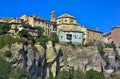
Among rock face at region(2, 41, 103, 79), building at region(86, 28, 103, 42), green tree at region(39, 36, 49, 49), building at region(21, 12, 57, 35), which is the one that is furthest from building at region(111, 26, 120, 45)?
green tree at region(39, 36, 49, 49)

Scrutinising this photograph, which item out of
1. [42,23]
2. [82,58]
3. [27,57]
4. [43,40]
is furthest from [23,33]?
[42,23]

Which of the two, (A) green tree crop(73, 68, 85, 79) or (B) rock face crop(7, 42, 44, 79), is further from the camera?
(A) green tree crop(73, 68, 85, 79)

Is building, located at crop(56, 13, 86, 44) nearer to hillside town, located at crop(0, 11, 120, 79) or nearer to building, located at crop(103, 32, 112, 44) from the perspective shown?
hillside town, located at crop(0, 11, 120, 79)

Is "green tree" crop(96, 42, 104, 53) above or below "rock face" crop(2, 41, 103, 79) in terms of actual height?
above

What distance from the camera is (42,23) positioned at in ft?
319

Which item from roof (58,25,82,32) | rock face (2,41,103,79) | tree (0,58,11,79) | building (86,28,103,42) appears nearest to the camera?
tree (0,58,11,79)

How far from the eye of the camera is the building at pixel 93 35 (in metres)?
101

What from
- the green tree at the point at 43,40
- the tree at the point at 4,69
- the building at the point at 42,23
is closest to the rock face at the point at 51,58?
the green tree at the point at 43,40

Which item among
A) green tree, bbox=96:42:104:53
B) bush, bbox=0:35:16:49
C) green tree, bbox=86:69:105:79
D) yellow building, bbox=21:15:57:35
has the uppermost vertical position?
yellow building, bbox=21:15:57:35

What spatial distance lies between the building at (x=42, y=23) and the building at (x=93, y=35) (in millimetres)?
8010

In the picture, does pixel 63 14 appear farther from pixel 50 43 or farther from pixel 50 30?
pixel 50 43

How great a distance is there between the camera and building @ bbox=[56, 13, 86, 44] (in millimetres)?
94550

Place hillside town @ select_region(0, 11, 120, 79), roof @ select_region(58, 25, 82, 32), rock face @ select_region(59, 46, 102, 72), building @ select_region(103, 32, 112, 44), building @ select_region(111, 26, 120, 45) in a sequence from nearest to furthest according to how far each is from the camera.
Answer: hillside town @ select_region(0, 11, 120, 79) < rock face @ select_region(59, 46, 102, 72) < roof @ select_region(58, 25, 82, 32) < building @ select_region(103, 32, 112, 44) < building @ select_region(111, 26, 120, 45)

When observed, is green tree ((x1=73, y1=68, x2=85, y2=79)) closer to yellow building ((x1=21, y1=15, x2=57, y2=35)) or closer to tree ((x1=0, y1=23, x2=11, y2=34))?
tree ((x1=0, y1=23, x2=11, y2=34))
